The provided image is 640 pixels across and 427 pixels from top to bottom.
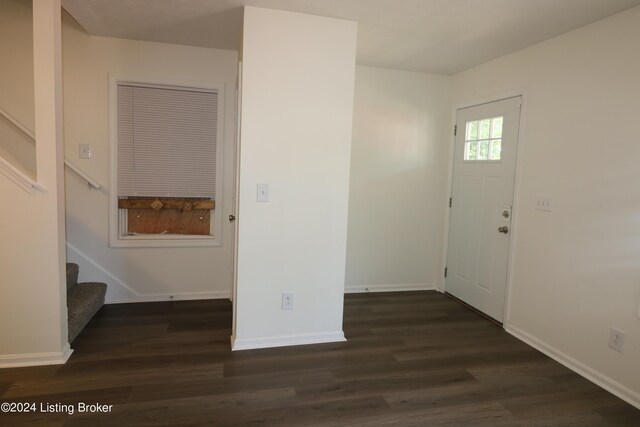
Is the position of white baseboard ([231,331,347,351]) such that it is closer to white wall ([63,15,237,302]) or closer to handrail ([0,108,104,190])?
white wall ([63,15,237,302])

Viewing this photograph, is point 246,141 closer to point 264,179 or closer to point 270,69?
point 264,179

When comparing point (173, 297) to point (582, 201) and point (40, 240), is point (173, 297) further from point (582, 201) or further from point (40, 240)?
point (582, 201)

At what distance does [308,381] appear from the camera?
2.34 meters

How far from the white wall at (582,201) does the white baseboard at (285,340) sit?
1625mm

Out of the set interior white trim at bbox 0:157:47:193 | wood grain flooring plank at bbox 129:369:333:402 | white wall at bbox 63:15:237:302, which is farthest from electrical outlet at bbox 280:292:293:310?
interior white trim at bbox 0:157:47:193

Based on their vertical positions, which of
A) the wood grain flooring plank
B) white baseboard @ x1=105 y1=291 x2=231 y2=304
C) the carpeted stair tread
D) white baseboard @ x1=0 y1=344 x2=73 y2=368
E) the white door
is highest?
the white door

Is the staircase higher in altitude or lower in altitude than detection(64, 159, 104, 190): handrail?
lower

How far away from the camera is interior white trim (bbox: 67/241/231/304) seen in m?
3.39

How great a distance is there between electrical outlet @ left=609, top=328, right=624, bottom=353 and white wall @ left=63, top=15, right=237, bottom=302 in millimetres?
3152

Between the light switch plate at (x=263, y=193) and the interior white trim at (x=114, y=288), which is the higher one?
the light switch plate at (x=263, y=193)

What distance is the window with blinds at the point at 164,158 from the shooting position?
3395mm

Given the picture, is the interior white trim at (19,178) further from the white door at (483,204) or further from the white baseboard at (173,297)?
the white door at (483,204)

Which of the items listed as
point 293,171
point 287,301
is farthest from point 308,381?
point 293,171

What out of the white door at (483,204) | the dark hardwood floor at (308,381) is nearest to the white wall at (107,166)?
the dark hardwood floor at (308,381)
